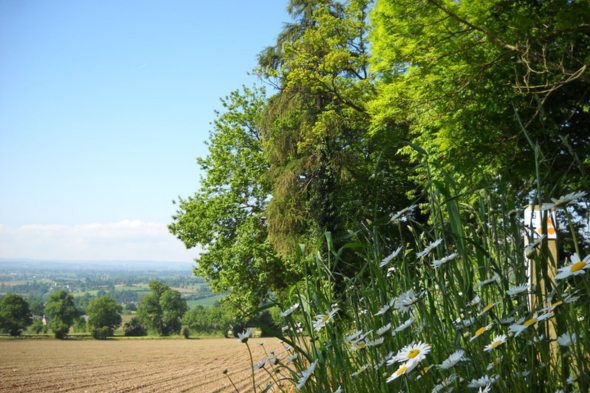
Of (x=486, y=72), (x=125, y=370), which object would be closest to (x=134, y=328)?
(x=125, y=370)

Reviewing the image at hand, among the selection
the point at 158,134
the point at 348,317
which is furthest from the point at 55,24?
the point at 348,317

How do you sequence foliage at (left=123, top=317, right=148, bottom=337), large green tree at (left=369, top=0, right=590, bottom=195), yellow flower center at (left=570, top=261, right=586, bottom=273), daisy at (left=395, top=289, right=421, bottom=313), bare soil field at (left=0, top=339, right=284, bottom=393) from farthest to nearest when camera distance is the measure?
foliage at (left=123, top=317, right=148, bottom=337) < bare soil field at (left=0, top=339, right=284, bottom=393) < large green tree at (left=369, top=0, right=590, bottom=195) < daisy at (left=395, top=289, right=421, bottom=313) < yellow flower center at (left=570, top=261, right=586, bottom=273)

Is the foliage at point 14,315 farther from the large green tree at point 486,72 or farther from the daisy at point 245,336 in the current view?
the daisy at point 245,336

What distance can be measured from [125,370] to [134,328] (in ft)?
85.2

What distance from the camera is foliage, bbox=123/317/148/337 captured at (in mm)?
42812

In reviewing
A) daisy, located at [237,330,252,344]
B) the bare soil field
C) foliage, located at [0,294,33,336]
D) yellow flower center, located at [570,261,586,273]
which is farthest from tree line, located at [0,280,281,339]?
yellow flower center, located at [570,261,586,273]

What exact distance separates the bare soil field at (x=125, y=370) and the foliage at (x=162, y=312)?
60.3 feet

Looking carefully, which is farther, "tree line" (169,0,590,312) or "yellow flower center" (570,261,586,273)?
"tree line" (169,0,590,312)

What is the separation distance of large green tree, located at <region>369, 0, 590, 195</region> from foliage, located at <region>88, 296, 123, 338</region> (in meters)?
34.0

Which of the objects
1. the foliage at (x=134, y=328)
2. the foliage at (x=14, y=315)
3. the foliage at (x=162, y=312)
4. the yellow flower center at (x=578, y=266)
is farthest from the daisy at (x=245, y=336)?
the foliage at (x=162, y=312)

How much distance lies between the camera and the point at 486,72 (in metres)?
10.0

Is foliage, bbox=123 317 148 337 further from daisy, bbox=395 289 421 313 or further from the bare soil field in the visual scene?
daisy, bbox=395 289 421 313

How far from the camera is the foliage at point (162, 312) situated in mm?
44875

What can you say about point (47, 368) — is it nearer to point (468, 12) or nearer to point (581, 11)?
point (468, 12)
